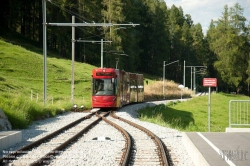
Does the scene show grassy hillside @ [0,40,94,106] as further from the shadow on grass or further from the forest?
the shadow on grass

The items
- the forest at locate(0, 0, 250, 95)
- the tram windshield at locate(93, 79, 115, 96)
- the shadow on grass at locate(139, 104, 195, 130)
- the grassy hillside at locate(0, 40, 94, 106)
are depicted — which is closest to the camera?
the shadow on grass at locate(139, 104, 195, 130)

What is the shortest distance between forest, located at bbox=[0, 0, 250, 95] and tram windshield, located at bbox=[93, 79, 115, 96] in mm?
24153

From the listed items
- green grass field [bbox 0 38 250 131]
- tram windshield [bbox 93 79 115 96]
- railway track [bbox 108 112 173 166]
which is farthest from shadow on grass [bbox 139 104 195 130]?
railway track [bbox 108 112 173 166]

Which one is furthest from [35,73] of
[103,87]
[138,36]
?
[138,36]

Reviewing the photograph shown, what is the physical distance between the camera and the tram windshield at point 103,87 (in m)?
29.4

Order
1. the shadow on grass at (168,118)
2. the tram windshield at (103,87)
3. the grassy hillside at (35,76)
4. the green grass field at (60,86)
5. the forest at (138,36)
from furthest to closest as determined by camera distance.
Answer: the forest at (138,36)
the grassy hillside at (35,76)
the green grass field at (60,86)
the tram windshield at (103,87)
the shadow on grass at (168,118)

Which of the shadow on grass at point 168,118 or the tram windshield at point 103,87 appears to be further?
the tram windshield at point 103,87

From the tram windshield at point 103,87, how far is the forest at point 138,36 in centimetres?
2415

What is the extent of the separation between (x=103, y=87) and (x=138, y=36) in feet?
226

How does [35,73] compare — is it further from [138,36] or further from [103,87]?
[138,36]

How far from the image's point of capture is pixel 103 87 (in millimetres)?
29547

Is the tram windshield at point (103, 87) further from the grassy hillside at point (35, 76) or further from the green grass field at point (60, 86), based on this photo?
the grassy hillside at point (35, 76)

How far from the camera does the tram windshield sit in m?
29.4

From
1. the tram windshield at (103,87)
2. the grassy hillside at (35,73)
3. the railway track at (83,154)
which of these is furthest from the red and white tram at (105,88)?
the grassy hillside at (35,73)
